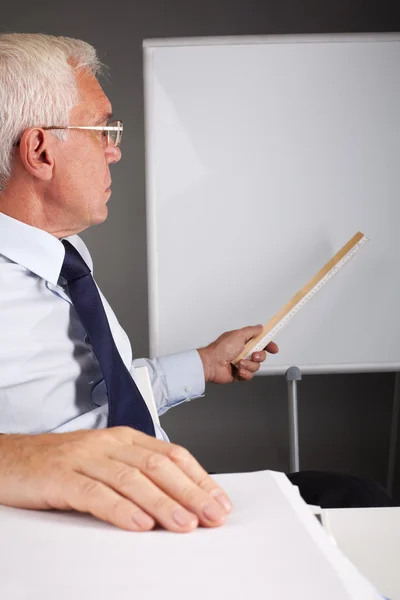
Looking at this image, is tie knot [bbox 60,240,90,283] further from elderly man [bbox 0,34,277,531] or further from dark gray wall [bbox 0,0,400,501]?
dark gray wall [bbox 0,0,400,501]

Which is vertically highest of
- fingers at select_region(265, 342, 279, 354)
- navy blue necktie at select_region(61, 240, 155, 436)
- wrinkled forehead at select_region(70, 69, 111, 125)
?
wrinkled forehead at select_region(70, 69, 111, 125)

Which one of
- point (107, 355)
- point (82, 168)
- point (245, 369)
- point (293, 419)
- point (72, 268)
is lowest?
point (293, 419)

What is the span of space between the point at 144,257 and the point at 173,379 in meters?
1.09

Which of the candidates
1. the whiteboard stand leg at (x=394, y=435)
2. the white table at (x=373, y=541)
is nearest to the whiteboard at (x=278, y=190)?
the whiteboard stand leg at (x=394, y=435)

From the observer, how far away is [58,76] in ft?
3.53

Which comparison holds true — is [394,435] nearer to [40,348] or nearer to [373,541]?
[40,348]

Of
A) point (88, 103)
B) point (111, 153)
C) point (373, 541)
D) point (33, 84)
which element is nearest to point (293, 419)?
point (111, 153)

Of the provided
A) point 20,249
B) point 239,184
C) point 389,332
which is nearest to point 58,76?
point 20,249

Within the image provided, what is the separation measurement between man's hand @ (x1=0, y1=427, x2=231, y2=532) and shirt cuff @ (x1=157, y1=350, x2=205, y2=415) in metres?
0.95

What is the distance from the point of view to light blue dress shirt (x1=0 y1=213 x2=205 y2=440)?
0.96 meters

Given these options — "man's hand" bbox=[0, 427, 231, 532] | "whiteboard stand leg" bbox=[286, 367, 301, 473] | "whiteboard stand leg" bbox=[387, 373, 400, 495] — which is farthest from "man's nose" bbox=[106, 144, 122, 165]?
"whiteboard stand leg" bbox=[387, 373, 400, 495]

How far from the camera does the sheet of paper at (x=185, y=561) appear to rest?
1.01ft

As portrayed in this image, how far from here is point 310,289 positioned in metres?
1.86

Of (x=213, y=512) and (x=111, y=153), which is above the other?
(x=111, y=153)
